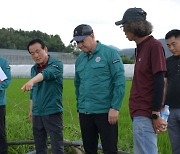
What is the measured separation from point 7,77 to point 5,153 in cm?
85

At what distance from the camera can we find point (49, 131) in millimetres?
3410

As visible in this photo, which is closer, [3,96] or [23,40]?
[3,96]

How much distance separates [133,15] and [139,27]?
0.34ft

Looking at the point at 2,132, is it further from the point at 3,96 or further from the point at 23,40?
the point at 23,40

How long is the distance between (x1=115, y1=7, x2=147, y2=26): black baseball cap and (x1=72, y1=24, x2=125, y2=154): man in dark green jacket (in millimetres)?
487

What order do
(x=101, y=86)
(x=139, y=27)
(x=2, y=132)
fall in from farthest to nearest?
(x=2, y=132)
(x=101, y=86)
(x=139, y=27)

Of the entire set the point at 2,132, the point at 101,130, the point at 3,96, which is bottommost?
the point at 2,132

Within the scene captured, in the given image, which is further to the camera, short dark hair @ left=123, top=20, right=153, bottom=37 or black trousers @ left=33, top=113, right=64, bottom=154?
black trousers @ left=33, top=113, right=64, bottom=154

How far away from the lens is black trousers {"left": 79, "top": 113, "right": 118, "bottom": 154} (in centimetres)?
296

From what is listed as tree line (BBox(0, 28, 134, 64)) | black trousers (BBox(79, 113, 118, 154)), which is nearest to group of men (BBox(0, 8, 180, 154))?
black trousers (BBox(79, 113, 118, 154))

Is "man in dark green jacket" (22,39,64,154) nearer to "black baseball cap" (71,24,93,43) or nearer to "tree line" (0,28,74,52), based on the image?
"black baseball cap" (71,24,93,43)

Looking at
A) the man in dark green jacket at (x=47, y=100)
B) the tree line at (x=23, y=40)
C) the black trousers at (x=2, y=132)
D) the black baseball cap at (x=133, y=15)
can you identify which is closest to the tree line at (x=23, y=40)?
the tree line at (x=23, y=40)

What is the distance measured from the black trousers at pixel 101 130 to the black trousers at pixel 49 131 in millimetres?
412

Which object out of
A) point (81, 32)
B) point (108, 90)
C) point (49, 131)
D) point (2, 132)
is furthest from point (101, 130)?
point (2, 132)
